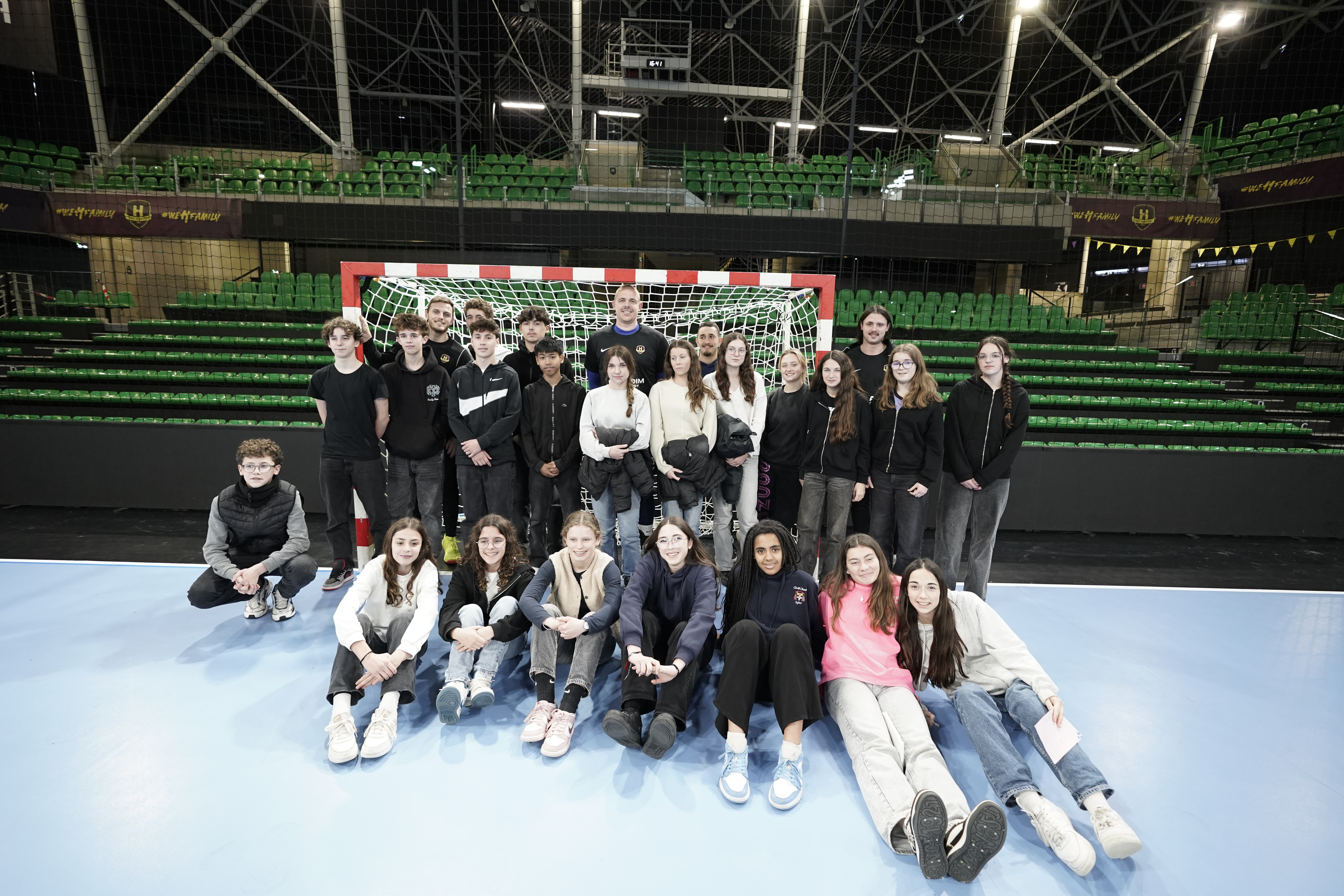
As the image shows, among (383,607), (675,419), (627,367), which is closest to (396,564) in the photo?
(383,607)

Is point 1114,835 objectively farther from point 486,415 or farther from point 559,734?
point 486,415

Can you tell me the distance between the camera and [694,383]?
4273 millimetres

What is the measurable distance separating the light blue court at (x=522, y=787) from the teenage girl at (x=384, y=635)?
11 cm

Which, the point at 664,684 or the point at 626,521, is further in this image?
the point at 626,521

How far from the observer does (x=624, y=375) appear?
13.8 ft

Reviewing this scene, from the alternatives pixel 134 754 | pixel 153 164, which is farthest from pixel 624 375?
pixel 153 164

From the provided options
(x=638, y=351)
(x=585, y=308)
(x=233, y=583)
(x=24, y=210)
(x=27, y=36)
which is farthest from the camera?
(x=24, y=210)

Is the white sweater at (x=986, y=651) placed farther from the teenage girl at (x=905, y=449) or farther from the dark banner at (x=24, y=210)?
the dark banner at (x=24, y=210)

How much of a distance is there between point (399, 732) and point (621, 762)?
109 centimetres

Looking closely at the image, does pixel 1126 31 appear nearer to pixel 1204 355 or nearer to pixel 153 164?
pixel 1204 355

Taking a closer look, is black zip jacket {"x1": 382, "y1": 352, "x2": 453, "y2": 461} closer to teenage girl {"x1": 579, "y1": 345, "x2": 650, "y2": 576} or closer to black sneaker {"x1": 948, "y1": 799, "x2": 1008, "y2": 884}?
teenage girl {"x1": 579, "y1": 345, "x2": 650, "y2": 576}

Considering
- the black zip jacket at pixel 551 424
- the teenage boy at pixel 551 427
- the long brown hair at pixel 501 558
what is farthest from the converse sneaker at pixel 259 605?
the black zip jacket at pixel 551 424

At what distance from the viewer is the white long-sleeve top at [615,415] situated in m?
4.33

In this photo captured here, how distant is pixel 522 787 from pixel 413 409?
8.89ft
